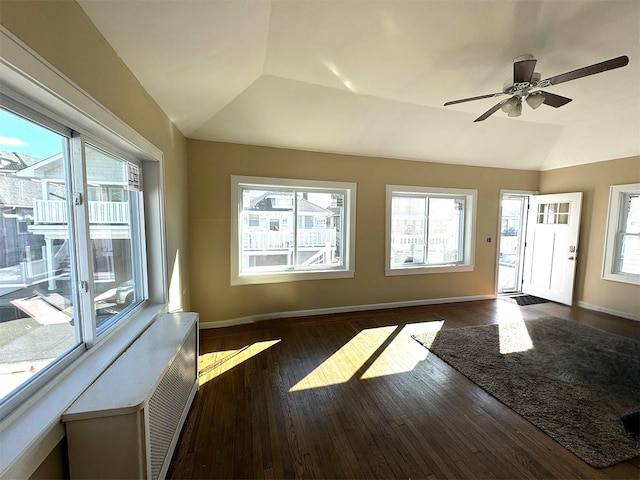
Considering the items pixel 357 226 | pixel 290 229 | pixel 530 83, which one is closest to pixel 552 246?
pixel 357 226

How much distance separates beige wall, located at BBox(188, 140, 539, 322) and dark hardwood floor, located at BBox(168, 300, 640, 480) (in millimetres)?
709

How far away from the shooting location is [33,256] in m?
1.21

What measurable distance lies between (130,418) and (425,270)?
423 centimetres

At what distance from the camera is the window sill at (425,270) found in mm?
4348

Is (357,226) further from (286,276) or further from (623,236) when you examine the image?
(623,236)

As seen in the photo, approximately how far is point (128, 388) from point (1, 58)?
4.32ft

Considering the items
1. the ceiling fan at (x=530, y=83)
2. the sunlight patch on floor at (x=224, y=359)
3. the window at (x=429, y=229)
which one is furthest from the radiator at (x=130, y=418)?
the window at (x=429, y=229)

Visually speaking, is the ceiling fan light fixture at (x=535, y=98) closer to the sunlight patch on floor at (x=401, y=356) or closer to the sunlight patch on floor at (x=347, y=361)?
the sunlight patch on floor at (x=401, y=356)

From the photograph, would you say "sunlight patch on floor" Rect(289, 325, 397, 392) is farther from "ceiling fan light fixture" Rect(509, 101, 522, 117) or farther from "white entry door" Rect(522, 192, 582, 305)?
"white entry door" Rect(522, 192, 582, 305)

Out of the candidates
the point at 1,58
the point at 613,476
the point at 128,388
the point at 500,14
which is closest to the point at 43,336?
the point at 128,388

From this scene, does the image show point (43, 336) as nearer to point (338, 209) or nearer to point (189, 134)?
point (189, 134)

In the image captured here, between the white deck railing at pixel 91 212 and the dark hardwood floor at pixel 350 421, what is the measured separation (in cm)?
149

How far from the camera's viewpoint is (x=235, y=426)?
6.16 ft

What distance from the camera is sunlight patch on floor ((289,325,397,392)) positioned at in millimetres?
2391
